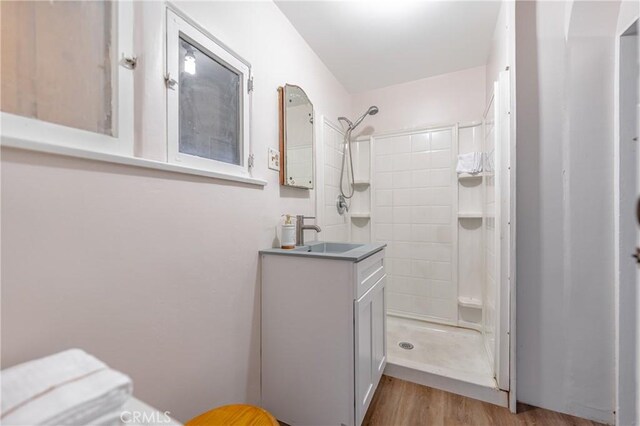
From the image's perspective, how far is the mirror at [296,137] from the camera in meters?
1.63

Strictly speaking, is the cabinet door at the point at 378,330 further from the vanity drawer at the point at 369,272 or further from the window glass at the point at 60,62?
the window glass at the point at 60,62

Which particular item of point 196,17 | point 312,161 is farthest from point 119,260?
point 312,161

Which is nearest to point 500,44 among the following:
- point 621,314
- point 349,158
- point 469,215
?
point 469,215

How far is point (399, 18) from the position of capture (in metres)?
1.72

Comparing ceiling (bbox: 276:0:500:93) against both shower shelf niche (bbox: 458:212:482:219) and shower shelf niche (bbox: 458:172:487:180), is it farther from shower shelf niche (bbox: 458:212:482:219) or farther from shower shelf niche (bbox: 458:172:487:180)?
shower shelf niche (bbox: 458:212:482:219)

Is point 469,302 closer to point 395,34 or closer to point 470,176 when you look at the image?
point 470,176

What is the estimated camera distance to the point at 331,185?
2.33 metres

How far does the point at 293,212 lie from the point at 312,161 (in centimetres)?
45

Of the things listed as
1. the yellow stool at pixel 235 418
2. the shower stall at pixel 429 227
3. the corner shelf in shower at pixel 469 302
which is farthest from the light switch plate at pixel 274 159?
the corner shelf in shower at pixel 469 302

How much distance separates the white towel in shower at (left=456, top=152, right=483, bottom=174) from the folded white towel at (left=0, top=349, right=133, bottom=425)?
2463mm

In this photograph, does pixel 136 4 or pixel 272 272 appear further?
pixel 272 272

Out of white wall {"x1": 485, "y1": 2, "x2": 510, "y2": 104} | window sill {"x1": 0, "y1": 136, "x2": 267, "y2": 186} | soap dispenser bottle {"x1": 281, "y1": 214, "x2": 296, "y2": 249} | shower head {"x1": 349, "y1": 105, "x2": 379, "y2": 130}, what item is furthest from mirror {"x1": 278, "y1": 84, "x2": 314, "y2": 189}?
white wall {"x1": 485, "y1": 2, "x2": 510, "y2": 104}

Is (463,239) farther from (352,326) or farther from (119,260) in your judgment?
(119,260)

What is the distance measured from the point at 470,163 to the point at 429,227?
0.65 meters
